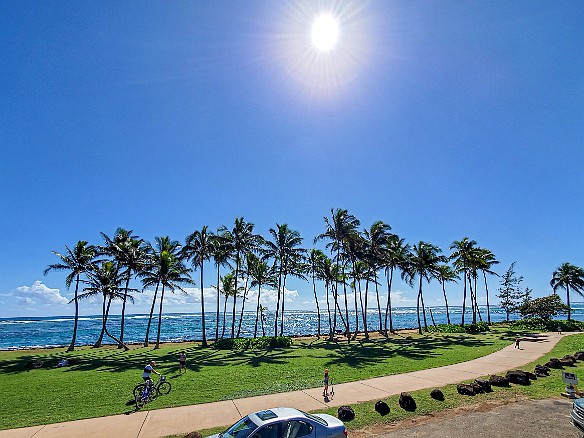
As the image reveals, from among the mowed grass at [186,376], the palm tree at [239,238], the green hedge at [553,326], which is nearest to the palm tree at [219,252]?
the palm tree at [239,238]

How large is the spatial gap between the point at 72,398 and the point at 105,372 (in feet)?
21.6

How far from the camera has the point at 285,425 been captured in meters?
7.56

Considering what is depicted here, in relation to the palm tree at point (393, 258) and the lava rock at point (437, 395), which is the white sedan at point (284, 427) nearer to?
the lava rock at point (437, 395)

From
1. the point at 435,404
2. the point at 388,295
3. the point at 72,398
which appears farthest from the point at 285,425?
the point at 388,295

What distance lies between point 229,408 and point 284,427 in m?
6.34

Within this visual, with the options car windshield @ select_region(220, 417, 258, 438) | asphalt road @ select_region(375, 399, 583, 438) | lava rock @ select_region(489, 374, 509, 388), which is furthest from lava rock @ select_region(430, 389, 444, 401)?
car windshield @ select_region(220, 417, 258, 438)

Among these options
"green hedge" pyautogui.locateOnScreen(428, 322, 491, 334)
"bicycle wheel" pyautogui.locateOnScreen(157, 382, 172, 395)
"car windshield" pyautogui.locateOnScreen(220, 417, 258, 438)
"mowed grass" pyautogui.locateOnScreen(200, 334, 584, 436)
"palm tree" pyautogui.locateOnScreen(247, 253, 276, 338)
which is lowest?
"green hedge" pyautogui.locateOnScreen(428, 322, 491, 334)

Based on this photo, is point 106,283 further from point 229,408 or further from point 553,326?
point 553,326

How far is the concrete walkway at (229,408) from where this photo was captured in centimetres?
1078

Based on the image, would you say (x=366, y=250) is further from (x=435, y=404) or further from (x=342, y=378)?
(x=435, y=404)

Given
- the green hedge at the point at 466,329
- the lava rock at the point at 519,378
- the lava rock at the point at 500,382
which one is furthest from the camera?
the green hedge at the point at 466,329

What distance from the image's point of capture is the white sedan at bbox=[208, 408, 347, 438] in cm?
736

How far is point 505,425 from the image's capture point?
10305 mm

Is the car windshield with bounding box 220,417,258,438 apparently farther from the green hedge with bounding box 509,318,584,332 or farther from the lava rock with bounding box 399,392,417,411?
the green hedge with bounding box 509,318,584,332
